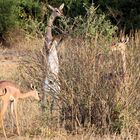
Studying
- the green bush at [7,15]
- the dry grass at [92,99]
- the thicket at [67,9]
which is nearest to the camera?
the dry grass at [92,99]

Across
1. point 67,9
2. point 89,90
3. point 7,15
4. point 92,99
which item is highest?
point 67,9

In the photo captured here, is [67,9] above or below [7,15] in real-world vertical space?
above

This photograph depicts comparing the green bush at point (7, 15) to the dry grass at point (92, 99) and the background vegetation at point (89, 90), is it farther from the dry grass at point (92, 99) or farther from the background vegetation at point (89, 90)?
the dry grass at point (92, 99)

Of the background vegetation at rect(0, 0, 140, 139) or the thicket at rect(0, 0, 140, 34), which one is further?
the thicket at rect(0, 0, 140, 34)

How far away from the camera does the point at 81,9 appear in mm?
28062

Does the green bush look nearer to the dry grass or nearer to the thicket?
the thicket

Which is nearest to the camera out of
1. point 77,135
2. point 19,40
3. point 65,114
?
point 77,135

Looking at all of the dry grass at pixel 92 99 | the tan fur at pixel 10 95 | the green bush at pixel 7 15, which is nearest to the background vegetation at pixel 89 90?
the dry grass at pixel 92 99

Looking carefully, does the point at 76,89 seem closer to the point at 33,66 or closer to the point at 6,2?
the point at 33,66

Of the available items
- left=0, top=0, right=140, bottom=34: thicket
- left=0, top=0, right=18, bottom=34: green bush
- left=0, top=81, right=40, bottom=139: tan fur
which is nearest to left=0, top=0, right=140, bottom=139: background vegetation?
left=0, top=81, right=40, bottom=139: tan fur

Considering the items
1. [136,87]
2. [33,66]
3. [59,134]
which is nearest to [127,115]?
[136,87]

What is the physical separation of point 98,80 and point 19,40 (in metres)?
18.3

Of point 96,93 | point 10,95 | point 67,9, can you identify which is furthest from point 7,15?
point 96,93

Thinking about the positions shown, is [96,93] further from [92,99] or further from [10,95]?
[10,95]
